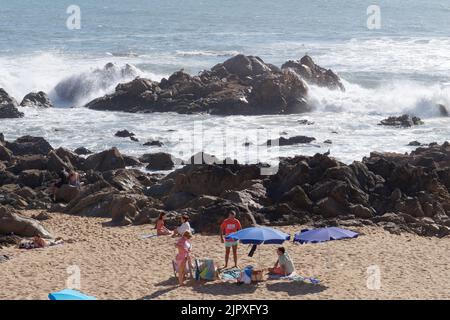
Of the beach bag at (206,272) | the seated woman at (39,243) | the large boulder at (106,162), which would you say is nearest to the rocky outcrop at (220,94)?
the large boulder at (106,162)

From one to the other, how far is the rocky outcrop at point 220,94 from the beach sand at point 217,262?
19.3 metres

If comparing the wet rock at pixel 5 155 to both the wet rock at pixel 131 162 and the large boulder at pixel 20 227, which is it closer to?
the wet rock at pixel 131 162

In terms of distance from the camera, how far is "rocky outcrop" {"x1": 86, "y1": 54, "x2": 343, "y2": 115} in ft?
132

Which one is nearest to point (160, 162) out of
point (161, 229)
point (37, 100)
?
point (161, 229)

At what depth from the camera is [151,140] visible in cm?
3362

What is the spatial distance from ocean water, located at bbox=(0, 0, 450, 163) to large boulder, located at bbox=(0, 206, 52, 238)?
35.9ft

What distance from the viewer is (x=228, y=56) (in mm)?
59406

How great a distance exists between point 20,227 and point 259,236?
6910 millimetres

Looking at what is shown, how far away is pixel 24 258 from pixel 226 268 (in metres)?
4.48

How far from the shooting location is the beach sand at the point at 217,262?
15484mm

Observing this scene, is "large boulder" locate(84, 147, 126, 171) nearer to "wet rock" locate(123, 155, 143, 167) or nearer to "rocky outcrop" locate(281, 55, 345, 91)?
"wet rock" locate(123, 155, 143, 167)

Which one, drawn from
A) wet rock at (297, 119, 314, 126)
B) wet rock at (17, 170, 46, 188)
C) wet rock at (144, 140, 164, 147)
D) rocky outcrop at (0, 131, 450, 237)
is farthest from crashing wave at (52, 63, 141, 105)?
rocky outcrop at (0, 131, 450, 237)

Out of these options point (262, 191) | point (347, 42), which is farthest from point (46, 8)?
point (262, 191)
